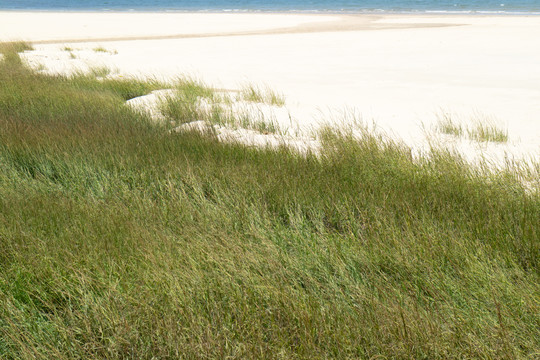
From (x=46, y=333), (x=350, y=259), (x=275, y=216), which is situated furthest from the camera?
(x=275, y=216)

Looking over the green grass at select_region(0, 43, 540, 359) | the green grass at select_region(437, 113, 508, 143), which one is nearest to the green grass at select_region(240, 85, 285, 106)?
the green grass at select_region(437, 113, 508, 143)

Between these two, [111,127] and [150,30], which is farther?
[150,30]

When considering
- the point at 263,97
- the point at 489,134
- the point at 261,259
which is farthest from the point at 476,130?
the point at 261,259

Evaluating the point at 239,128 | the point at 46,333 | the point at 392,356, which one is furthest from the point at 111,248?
the point at 239,128

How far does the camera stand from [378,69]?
37.1 feet

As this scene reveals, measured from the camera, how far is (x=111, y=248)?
252 centimetres

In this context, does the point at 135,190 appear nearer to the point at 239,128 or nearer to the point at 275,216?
the point at 275,216

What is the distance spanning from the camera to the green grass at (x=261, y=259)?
1.95 m

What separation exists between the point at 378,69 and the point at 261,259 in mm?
9678

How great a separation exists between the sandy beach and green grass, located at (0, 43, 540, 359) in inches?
71.0

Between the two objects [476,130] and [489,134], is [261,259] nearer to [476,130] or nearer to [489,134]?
[489,134]

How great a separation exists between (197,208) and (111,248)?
772 millimetres

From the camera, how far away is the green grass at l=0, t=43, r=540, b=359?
76.8 inches

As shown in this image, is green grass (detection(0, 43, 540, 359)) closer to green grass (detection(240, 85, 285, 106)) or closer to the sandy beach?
the sandy beach
